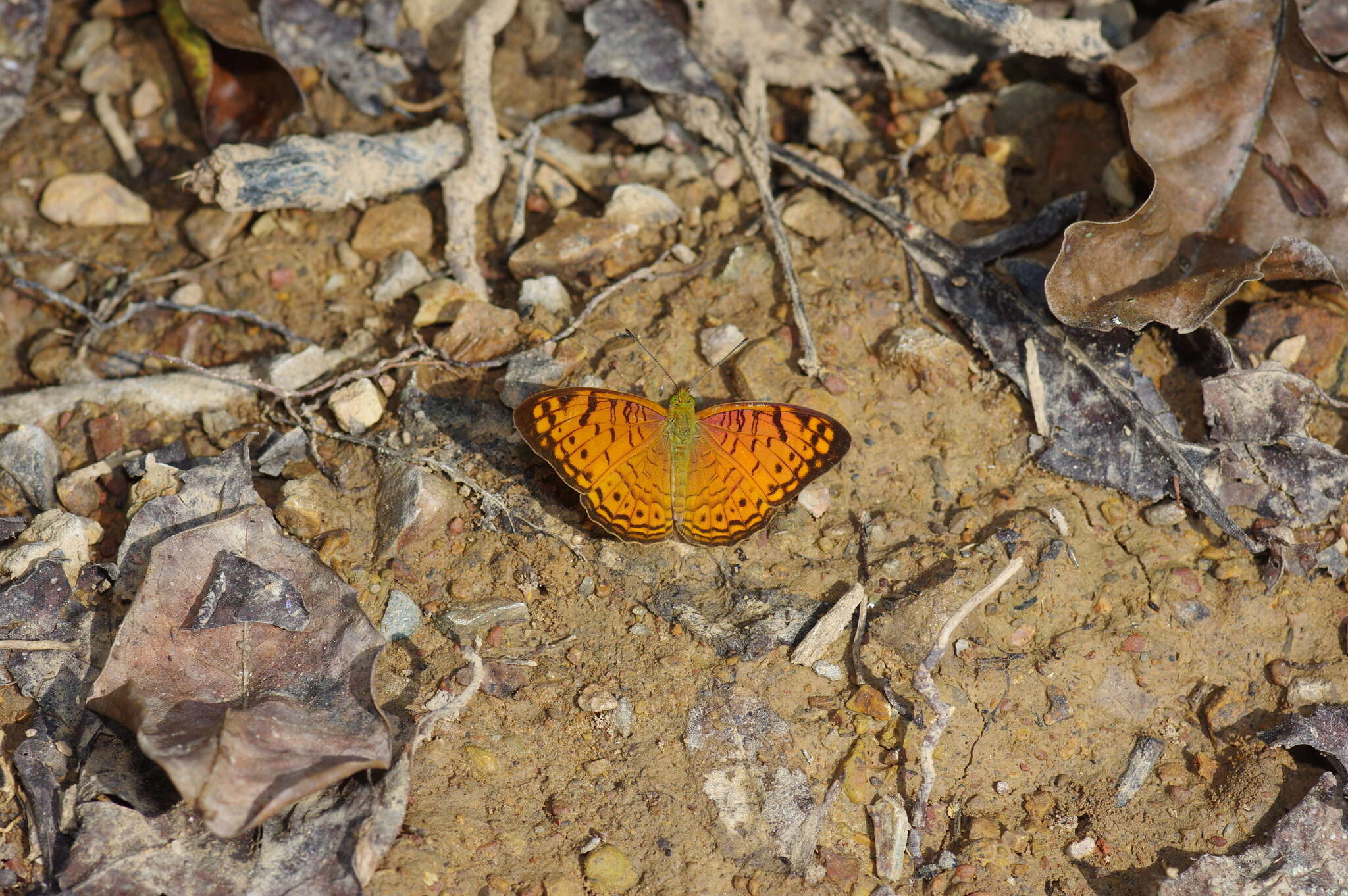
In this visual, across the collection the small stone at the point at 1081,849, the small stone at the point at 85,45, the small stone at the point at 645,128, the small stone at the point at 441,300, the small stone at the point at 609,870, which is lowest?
the small stone at the point at 1081,849

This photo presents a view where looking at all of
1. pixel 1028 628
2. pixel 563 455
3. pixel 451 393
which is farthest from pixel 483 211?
pixel 1028 628

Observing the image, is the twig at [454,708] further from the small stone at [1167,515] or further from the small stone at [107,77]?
the small stone at [107,77]

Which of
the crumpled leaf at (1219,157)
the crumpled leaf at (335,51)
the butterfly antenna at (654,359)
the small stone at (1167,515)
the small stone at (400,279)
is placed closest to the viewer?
the small stone at (1167,515)

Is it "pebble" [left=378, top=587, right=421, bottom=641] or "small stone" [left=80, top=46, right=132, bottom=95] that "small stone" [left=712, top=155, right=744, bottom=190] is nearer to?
"pebble" [left=378, top=587, right=421, bottom=641]

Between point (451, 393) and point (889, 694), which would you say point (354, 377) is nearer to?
point (451, 393)

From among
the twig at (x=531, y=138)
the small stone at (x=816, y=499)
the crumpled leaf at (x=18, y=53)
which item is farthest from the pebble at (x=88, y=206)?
the small stone at (x=816, y=499)

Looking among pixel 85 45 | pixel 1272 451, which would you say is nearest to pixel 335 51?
pixel 85 45

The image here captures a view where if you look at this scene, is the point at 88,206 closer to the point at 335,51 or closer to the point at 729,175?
the point at 335,51
